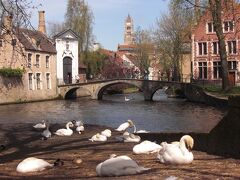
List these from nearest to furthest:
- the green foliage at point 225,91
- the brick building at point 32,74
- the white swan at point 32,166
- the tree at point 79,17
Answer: the white swan at point 32,166 < the green foliage at point 225,91 < the brick building at point 32,74 < the tree at point 79,17

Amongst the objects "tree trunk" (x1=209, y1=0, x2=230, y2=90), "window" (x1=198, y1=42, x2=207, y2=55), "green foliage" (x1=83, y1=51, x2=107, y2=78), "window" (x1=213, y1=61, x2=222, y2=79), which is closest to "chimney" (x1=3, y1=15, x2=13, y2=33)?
"tree trunk" (x1=209, y1=0, x2=230, y2=90)

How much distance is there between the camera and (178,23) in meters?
55.8

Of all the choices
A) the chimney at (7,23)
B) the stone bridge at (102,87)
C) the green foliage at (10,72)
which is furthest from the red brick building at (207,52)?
the chimney at (7,23)

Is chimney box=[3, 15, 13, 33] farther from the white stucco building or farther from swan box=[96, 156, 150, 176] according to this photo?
the white stucco building

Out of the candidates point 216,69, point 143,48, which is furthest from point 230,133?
point 143,48

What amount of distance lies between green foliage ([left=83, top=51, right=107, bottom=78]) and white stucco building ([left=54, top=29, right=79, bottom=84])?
21.7 ft

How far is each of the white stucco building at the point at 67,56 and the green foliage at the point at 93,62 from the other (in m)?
6.62

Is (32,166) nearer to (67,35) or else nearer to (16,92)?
(16,92)

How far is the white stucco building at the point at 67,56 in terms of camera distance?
213ft

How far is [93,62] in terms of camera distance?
76375 millimetres

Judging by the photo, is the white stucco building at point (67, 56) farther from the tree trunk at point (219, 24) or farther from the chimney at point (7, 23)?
the chimney at point (7, 23)

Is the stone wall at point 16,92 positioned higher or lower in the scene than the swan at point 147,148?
higher

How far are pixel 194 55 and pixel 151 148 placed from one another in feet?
175

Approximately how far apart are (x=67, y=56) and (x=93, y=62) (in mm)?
10557
